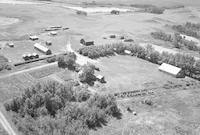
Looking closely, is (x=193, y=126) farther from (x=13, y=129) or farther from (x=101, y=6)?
(x=101, y=6)

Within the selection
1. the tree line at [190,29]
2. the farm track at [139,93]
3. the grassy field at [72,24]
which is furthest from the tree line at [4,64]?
the tree line at [190,29]

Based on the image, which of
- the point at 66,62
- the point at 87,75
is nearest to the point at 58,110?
the point at 87,75

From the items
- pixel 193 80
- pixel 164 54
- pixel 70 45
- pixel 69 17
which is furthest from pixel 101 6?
pixel 193 80

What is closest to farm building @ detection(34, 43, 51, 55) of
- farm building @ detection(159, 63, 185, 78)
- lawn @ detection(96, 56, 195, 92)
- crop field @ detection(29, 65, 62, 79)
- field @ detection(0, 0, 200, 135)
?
field @ detection(0, 0, 200, 135)

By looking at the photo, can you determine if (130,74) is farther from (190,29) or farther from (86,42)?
(190,29)

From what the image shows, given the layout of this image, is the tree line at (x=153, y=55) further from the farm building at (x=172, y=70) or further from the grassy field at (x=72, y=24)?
the grassy field at (x=72, y=24)

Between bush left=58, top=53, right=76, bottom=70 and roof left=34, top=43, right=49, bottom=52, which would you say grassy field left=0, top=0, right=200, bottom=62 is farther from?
bush left=58, top=53, right=76, bottom=70
